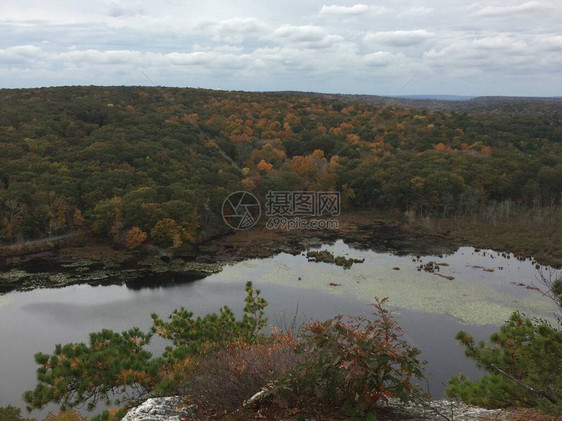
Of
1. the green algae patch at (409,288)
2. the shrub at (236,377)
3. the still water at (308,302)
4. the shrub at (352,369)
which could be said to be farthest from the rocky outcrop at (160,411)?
the green algae patch at (409,288)

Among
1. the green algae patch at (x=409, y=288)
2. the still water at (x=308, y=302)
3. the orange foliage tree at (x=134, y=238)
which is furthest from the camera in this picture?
the orange foliage tree at (x=134, y=238)

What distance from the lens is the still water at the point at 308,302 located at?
1781 cm

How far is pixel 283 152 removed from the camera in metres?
54.9

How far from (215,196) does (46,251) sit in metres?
13.5

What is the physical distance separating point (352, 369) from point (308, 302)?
59.9 feet

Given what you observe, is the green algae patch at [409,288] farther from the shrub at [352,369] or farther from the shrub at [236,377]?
the shrub at [352,369]

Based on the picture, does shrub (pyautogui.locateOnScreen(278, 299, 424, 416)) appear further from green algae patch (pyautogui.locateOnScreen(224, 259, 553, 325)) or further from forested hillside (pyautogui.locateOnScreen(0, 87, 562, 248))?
forested hillside (pyautogui.locateOnScreen(0, 87, 562, 248))

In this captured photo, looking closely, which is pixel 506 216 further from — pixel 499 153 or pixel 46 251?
pixel 46 251

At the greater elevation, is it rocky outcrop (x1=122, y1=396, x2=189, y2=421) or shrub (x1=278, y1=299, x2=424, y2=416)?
shrub (x1=278, y1=299, x2=424, y2=416)

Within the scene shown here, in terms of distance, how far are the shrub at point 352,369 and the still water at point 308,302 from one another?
33.8 ft

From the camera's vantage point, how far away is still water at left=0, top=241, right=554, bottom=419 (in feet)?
58.4

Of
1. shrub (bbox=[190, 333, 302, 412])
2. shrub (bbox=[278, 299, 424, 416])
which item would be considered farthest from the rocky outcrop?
shrub (bbox=[278, 299, 424, 416])

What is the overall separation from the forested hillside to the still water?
9.56 metres

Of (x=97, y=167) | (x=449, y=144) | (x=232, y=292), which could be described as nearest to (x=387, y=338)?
(x=232, y=292)
